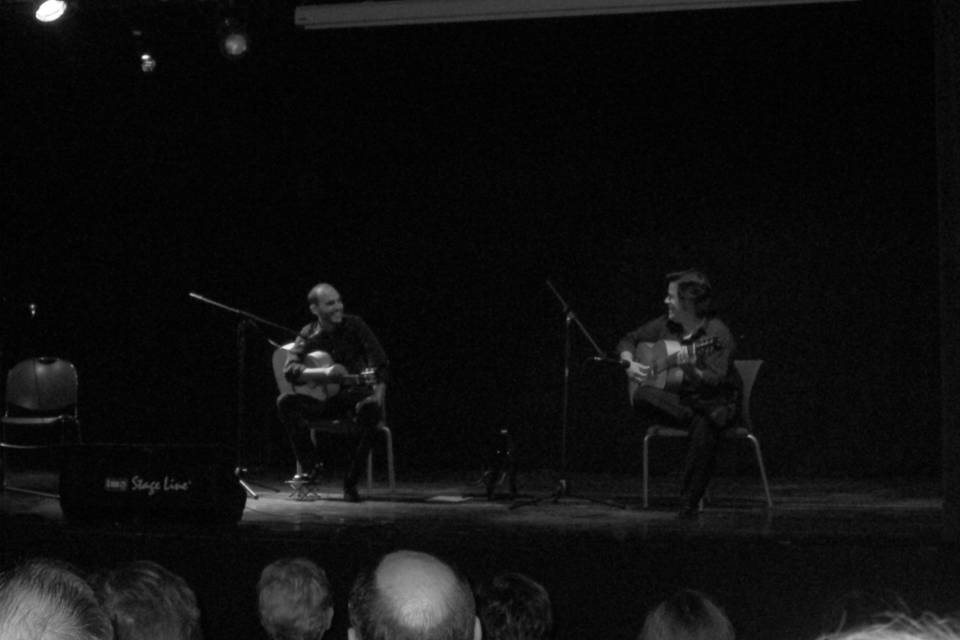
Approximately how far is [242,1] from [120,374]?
106 inches

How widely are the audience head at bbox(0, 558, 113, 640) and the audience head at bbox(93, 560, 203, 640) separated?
102 cm

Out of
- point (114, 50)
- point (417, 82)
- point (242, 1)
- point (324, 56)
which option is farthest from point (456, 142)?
point (114, 50)

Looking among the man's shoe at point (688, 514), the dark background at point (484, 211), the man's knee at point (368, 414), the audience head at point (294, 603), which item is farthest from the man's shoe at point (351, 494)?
the audience head at point (294, 603)

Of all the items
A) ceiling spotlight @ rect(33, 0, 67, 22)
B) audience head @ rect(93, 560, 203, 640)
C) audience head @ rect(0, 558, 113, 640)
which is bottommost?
audience head @ rect(93, 560, 203, 640)

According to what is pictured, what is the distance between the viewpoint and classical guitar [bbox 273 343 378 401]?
6.26m

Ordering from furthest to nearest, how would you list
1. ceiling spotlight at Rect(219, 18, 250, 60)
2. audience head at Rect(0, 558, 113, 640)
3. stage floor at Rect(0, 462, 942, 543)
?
1. ceiling spotlight at Rect(219, 18, 250, 60)
2. stage floor at Rect(0, 462, 942, 543)
3. audience head at Rect(0, 558, 113, 640)

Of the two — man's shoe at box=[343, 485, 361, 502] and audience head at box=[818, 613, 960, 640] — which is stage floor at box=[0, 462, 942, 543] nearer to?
man's shoe at box=[343, 485, 361, 502]

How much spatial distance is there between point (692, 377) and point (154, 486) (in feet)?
7.71

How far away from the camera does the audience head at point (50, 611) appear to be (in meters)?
0.93

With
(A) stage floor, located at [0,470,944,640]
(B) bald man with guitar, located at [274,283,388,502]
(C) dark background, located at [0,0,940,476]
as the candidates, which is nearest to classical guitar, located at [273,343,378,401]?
(B) bald man with guitar, located at [274,283,388,502]

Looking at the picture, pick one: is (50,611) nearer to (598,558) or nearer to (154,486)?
(598,558)

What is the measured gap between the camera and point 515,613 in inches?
96.7

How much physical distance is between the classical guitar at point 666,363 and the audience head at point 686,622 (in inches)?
127

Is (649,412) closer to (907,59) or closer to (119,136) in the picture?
(907,59)
